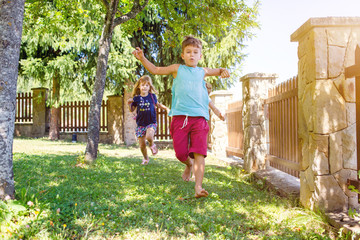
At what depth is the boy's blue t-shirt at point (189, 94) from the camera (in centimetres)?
344

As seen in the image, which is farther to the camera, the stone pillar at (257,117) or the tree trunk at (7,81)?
the stone pillar at (257,117)

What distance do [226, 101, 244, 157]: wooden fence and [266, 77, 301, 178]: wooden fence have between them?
1.59 metres

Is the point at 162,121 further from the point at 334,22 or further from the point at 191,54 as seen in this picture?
the point at 334,22

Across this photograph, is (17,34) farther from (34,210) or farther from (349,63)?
(349,63)

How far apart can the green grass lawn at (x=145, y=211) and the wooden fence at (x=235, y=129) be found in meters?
2.25

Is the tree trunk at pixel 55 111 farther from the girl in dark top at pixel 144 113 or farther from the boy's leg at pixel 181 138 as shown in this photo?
the boy's leg at pixel 181 138

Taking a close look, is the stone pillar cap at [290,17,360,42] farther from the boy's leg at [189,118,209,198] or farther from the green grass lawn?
the green grass lawn

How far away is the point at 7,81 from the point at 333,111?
3.14 metres

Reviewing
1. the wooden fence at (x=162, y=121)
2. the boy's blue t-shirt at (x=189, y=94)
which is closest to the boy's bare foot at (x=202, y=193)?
the boy's blue t-shirt at (x=189, y=94)

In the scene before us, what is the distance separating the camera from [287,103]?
4.21 m

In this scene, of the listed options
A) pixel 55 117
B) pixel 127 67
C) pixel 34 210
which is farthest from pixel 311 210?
pixel 55 117

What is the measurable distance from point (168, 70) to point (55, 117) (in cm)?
1142

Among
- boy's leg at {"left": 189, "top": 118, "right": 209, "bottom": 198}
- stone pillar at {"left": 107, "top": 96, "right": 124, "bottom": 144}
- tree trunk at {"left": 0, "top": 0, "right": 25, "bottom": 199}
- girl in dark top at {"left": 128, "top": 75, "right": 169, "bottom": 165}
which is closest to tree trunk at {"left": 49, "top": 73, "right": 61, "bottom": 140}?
stone pillar at {"left": 107, "top": 96, "right": 124, "bottom": 144}

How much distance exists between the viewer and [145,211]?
2885 millimetres
